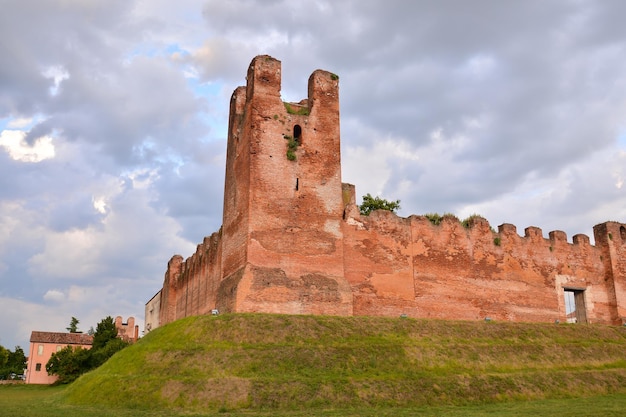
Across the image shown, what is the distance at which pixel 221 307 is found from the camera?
21.9m

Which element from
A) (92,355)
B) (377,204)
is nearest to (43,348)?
(92,355)

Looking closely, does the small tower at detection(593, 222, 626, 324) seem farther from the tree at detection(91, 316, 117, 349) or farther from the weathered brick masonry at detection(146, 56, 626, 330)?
the tree at detection(91, 316, 117, 349)

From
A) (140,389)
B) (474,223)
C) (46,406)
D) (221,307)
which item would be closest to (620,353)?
(474,223)

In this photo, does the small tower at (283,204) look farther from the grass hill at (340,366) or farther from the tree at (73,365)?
the tree at (73,365)

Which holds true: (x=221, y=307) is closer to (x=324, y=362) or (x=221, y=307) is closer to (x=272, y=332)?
(x=272, y=332)

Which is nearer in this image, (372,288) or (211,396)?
(211,396)

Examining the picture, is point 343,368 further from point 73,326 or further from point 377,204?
point 73,326

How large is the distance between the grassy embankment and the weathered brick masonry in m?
2.72

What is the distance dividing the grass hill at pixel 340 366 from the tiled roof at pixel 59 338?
124 feet

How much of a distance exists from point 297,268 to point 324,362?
5827 mm

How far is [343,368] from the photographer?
16172mm

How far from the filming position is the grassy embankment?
48.4ft

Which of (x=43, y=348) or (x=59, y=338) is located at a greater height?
(x=59, y=338)

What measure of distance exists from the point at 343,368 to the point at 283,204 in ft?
25.9
